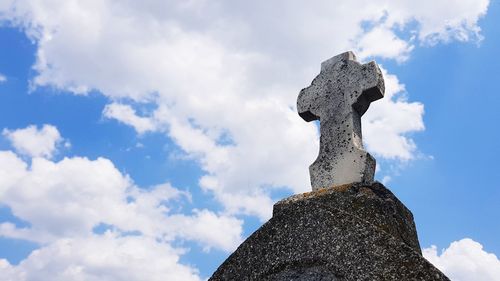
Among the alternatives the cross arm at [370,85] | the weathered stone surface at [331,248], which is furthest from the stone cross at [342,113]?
the weathered stone surface at [331,248]

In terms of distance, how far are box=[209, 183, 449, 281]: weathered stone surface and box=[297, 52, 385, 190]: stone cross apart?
51 centimetres

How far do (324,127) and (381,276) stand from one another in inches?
87.1

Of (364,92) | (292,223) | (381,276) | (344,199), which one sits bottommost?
(381,276)

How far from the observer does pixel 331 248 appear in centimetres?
330

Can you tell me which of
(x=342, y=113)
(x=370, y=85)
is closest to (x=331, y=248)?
(x=342, y=113)

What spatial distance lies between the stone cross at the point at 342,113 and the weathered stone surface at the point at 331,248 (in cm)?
51

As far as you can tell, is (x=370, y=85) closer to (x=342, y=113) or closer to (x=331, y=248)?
(x=342, y=113)

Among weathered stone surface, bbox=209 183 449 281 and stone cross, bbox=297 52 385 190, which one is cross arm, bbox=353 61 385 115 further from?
weathered stone surface, bbox=209 183 449 281

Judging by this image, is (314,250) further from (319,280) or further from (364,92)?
(364,92)

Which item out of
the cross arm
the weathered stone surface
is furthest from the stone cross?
the weathered stone surface

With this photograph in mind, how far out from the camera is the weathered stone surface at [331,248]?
3040 millimetres

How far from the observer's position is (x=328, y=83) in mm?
5137

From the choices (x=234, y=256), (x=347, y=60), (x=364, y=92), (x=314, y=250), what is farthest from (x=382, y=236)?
(x=347, y=60)

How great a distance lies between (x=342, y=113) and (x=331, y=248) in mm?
1934
